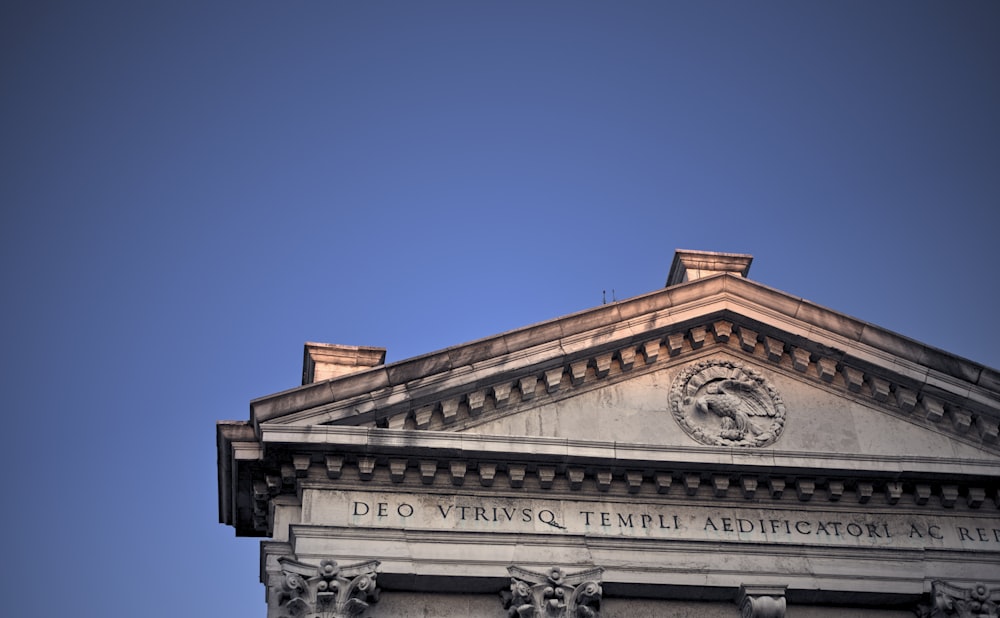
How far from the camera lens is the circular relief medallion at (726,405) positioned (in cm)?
2727

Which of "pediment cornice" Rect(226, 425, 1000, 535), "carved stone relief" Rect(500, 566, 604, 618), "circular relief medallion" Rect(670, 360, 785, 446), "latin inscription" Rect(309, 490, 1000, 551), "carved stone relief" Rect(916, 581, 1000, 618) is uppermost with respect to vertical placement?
"circular relief medallion" Rect(670, 360, 785, 446)

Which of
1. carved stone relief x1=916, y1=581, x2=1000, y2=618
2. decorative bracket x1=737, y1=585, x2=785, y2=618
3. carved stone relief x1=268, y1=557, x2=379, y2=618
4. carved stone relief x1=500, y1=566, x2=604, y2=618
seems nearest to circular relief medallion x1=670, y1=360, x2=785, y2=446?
decorative bracket x1=737, y1=585, x2=785, y2=618

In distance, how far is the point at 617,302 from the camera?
27.7 metres

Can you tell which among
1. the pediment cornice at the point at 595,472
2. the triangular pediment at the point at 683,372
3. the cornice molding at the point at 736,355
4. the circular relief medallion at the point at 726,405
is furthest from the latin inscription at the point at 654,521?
the cornice molding at the point at 736,355

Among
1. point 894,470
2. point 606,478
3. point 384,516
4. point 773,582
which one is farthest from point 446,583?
point 894,470

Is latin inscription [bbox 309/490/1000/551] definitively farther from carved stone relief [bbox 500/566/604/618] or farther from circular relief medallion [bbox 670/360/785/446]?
circular relief medallion [bbox 670/360/785/446]

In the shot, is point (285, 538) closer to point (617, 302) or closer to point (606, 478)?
point (606, 478)

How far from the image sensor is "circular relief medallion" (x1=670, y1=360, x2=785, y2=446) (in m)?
27.3

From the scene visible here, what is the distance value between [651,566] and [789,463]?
3.19 metres

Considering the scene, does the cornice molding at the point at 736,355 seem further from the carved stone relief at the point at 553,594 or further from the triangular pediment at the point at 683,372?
the carved stone relief at the point at 553,594

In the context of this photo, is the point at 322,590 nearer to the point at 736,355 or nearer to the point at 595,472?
the point at 595,472

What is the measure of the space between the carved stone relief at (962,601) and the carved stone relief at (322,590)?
32.2 feet

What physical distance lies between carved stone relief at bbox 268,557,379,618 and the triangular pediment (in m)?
2.84

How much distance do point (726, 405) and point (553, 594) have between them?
17.1 feet
